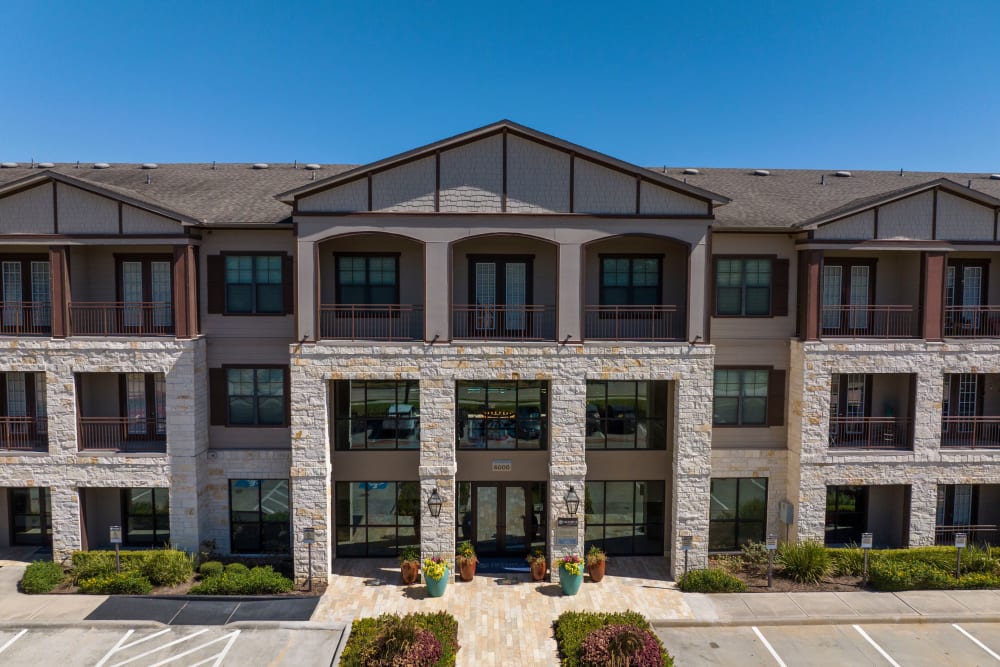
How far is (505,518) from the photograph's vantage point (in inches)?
772

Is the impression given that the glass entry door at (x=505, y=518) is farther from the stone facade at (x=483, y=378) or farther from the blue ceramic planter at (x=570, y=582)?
the blue ceramic planter at (x=570, y=582)

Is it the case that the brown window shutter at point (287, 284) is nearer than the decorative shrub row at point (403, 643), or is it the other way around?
the decorative shrub row at point (403, 643)

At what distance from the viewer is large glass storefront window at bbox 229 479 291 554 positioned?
1941 cm

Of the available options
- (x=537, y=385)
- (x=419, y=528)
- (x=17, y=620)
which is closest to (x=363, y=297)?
(x=537, y=385)

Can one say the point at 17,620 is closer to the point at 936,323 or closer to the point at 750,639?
the point at 750,639

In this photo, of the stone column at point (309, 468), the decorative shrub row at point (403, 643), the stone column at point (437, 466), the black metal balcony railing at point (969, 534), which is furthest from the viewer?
the black metal balcony railing at point (969, 534)

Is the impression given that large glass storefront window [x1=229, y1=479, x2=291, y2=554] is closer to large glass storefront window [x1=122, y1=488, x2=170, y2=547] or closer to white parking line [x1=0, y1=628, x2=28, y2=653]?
large glass storefront window [x1=122, y1=488, x2=170, y2=547]

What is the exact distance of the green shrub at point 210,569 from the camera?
17609 mm

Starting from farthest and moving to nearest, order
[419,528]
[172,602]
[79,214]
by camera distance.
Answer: [419,528]
[79,214]
[172,602]

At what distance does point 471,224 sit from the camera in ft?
57.3

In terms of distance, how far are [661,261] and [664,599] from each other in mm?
9377

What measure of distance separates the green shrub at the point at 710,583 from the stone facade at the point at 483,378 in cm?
67

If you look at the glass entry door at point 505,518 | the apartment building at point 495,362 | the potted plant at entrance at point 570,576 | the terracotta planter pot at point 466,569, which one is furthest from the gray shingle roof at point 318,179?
the terracotta planter pot at point 466,569

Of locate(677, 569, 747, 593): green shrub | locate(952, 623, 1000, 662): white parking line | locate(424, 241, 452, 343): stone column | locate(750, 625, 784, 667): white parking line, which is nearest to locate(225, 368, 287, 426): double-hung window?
locate(424, 241, 452, 343): stone column
